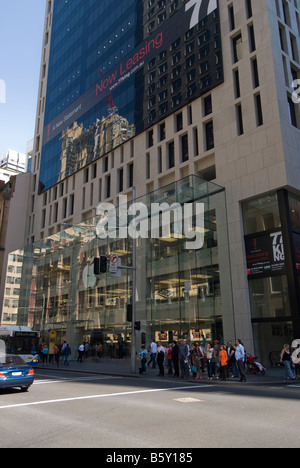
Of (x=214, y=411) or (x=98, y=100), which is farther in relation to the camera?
(x=98, y=100)

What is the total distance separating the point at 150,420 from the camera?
7.56 metres

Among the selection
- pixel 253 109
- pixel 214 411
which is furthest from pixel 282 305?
pixel 214 411

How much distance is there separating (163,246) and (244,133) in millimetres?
10563

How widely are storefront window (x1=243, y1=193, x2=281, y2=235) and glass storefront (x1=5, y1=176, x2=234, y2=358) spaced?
177 centimetres

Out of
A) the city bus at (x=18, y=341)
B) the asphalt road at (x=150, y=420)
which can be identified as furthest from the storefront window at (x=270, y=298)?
the city bus at (x=18, y=341)

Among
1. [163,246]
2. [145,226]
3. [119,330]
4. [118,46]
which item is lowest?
[119,330]

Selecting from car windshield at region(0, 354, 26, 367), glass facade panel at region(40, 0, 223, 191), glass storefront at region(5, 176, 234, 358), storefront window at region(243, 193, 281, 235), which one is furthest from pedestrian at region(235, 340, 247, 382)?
glass facade panel at region(40, 0, 223, 191)

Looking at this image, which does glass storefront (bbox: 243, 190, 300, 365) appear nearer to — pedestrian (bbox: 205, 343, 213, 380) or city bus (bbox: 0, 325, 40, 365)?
pedestrian (bbox: 205, 343, 213, 380)

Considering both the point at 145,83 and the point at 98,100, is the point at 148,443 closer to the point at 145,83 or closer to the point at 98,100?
the point at 145,83

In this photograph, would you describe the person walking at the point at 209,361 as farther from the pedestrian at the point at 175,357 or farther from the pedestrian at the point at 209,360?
the pedestrian at the point at 175,357

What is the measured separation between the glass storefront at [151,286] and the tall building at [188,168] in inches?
4.3

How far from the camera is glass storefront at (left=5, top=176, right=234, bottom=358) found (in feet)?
82.4

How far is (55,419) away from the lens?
25.7ft

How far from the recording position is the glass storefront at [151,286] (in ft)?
82.4
